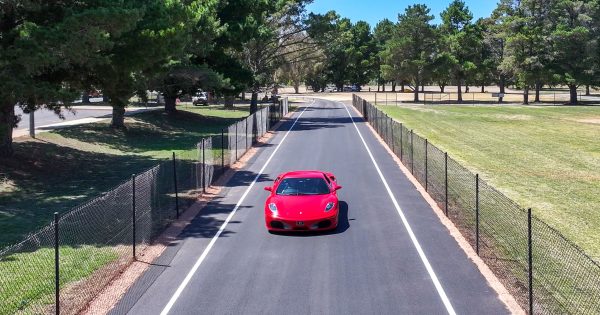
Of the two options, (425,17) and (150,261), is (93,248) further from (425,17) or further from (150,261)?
(425,17)

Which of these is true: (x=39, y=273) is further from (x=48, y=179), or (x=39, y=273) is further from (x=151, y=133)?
(x=151, y=133)

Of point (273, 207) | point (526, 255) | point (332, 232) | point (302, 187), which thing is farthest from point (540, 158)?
point (273, 207)

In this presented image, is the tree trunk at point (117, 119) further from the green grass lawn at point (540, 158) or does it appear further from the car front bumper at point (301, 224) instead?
the car front bumper at point (301, 224)

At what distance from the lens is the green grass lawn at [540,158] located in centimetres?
1712

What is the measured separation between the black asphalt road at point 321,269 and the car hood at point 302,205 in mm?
524

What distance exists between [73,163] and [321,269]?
17491 millimetres

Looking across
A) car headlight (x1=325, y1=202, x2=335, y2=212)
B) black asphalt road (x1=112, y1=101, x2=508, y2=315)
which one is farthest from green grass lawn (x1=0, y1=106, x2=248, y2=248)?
car headlight (x1=325, y1=202, x2=335, y2=212)

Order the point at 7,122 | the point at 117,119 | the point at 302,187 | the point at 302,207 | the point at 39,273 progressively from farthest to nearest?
the point at 117,119, the point at 7,122, the point at 302,187, the point at 302,207, the point at 39,273

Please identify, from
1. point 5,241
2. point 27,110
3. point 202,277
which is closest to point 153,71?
point 27,110

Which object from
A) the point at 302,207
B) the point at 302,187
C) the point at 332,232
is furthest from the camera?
the point at 302,187

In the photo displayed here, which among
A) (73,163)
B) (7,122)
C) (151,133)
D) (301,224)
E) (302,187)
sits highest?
(7,122)

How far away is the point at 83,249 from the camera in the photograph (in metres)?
12.7

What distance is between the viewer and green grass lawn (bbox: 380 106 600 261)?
56.2ft

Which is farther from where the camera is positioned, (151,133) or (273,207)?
(151,133)
